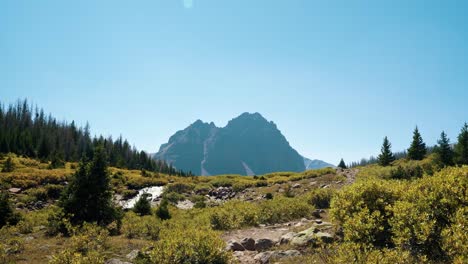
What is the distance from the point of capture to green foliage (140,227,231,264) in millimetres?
8836

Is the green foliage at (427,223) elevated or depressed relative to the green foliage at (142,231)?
elevated

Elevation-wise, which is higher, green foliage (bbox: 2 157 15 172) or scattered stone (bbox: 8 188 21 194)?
green foliage (bbox: 2 157 15 172)

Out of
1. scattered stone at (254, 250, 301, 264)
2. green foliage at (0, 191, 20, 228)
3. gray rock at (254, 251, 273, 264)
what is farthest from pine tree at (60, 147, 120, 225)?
scattered stone at (254, 250, 301, 264)

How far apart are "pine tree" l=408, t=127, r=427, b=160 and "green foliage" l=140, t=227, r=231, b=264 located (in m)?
50.7

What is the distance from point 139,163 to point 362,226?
10110cm

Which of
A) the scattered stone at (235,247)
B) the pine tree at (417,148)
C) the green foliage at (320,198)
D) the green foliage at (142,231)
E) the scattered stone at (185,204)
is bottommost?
the scattered stone at (185,204)

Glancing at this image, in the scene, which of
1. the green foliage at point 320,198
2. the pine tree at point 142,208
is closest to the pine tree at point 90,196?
the pine tree at point 142,208

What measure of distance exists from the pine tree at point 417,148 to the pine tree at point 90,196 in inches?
1955

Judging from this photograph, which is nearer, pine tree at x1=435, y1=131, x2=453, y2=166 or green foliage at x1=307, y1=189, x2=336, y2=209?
green foliage at x1=307, y1=189, x2=336, y2=209

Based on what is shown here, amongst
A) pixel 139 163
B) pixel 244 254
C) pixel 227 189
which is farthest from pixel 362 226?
pixel 139 163

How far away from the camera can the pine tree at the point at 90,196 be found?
632 inches

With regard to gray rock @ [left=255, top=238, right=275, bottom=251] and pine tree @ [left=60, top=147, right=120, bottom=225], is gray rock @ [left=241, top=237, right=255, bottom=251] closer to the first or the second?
gray rock @ [left=255, top=238, right=275, bottom=251]

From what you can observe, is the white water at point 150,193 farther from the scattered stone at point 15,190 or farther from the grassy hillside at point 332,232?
the grassy hillside at point 332,232

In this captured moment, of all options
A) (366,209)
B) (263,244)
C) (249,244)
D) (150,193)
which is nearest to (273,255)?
(263,244)
